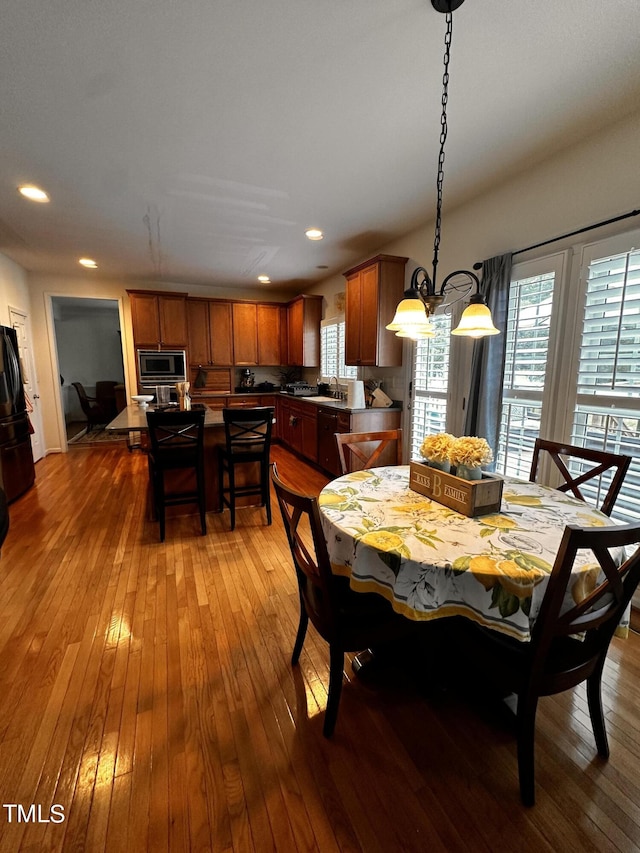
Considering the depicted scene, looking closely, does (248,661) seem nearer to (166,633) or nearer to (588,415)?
(166,633)

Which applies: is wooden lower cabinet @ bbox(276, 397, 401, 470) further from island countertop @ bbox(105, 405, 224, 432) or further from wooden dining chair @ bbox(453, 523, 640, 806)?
wooden dining chair @ bbox(453, 523, 640, 806)

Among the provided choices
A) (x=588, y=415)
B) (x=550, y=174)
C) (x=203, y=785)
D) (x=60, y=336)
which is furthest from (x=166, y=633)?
(x=60, y=336)

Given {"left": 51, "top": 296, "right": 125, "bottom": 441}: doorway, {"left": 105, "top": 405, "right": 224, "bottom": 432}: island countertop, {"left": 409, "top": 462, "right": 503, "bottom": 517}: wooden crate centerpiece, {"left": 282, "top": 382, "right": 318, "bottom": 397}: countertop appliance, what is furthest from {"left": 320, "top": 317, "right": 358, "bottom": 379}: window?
{"left": 51, "top": 296, "right": 125, "bottom": 441}: doorway

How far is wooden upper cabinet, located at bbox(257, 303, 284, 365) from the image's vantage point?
20.8ft

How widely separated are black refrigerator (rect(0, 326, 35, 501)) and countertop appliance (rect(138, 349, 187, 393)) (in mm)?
1825

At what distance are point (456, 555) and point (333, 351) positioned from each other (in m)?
4.70

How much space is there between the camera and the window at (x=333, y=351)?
5.22 m

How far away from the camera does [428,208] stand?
3143mm

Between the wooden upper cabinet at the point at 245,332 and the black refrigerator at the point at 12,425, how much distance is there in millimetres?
3086

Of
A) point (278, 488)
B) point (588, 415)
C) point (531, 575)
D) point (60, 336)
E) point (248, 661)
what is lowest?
point (248, 661)

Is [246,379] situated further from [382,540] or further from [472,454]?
[382,540]

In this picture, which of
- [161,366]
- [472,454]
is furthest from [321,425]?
Answer: [472,454]

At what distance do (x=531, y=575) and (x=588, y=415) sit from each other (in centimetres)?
166

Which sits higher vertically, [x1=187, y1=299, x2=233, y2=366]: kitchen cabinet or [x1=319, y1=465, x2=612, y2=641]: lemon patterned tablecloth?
[x1=187, y1=299, x2=233, y2=366]: kitchen cabinet
